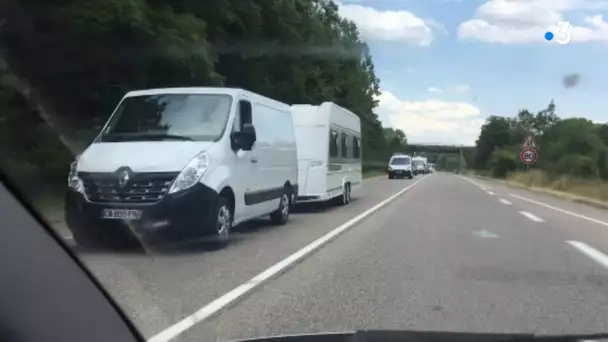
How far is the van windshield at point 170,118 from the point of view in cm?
645

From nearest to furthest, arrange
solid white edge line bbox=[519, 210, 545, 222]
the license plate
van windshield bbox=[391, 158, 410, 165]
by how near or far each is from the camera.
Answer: the license plate → solid white edge line bbox=[519, 210, 545, 222] → van windshield bbox=[391, 158, 410, 165]

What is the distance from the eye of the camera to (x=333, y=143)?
19.7 meters

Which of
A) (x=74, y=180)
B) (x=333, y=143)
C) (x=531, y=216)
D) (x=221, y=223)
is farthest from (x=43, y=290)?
(x=531, y=216)

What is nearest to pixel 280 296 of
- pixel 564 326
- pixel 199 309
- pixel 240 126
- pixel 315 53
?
pixel 199 309

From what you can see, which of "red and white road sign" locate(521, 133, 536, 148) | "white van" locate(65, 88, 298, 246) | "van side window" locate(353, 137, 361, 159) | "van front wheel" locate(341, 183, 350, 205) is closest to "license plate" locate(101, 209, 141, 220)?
"white van" locate(65, 88, 298, 246)

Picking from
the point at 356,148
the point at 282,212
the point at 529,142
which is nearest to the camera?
the point at 282,212

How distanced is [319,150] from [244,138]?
7.88 metres

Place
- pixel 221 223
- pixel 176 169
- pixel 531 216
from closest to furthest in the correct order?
pixel 176 169
pixel 221 223
pixel 531 216

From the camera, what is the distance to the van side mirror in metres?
10.5

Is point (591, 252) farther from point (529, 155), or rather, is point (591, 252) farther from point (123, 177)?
point (529, 155)

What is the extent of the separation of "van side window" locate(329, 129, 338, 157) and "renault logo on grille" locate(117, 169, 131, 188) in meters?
11.1

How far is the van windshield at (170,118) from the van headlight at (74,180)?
0.40m

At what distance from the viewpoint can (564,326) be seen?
20.0ft

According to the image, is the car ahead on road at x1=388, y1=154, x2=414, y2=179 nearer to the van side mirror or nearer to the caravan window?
the caravan window
